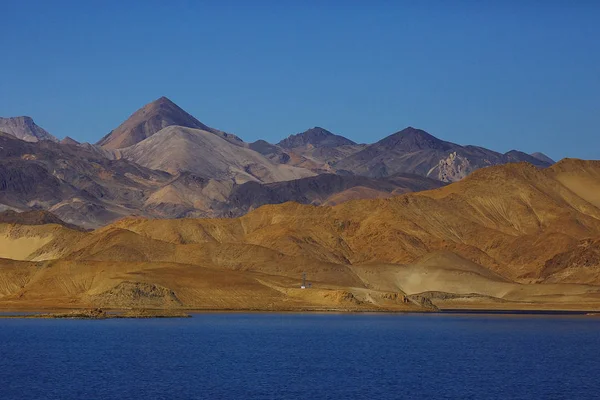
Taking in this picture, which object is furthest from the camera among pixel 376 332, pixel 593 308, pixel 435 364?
pixel 593 308

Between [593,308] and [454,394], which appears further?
[593,308]

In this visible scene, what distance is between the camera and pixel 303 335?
111 metres

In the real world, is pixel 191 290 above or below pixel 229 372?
above

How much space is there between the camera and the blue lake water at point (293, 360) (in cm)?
6488

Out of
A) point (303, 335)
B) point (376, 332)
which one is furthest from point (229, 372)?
point (376, 332)

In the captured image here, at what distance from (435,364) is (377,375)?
32.4 feet

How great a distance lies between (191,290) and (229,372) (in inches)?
3644

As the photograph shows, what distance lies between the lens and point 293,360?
273 feet

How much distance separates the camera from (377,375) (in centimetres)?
7369

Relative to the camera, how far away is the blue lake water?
64.9 m

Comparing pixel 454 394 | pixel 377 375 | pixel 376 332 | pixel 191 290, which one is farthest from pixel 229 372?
pixel 191 290

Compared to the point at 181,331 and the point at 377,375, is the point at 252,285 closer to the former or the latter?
the point at 181,331

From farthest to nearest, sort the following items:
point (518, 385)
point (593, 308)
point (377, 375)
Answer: point (593, 308), point (377, 375), point (518, 385)

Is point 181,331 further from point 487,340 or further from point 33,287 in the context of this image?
point 33,287
